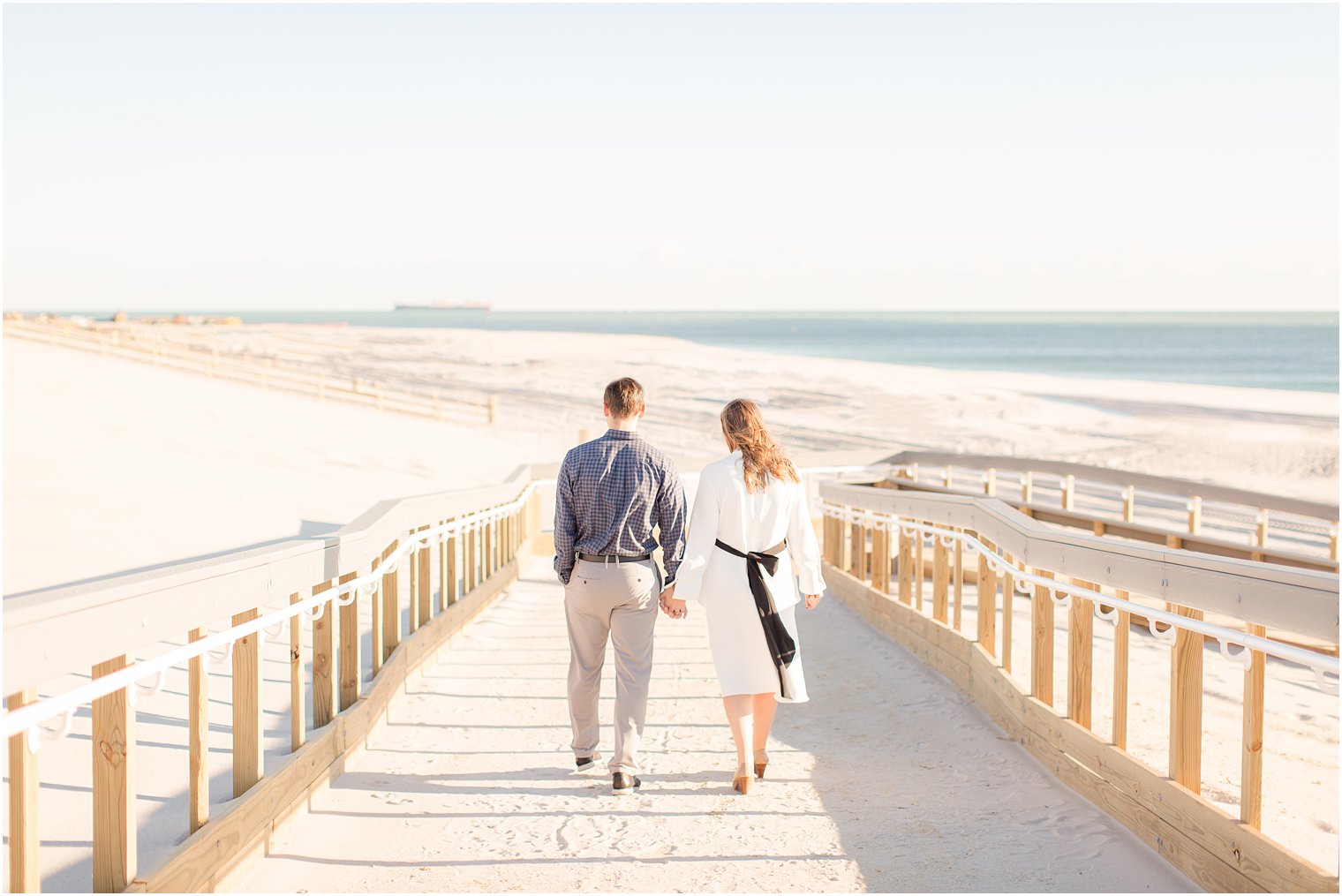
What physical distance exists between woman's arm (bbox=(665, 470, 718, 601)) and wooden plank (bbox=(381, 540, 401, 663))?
186 cm

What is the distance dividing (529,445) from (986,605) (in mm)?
22334

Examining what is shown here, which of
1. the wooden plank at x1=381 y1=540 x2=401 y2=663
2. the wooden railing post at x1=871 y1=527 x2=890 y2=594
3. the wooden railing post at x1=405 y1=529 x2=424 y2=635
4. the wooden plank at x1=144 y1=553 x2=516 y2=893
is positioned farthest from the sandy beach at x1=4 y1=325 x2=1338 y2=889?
the wooden railing post at x1=871 y1=527 x2=890 y2=594

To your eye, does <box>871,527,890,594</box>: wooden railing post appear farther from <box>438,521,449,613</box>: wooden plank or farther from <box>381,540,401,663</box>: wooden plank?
<box>381,540,401,663</box>: wooden plank

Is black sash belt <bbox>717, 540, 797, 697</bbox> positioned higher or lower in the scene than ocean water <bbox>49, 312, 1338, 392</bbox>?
lower

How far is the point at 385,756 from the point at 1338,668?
395cm

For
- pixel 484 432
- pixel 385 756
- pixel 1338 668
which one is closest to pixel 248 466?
pixel 484 432

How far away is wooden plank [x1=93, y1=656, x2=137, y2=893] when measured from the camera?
3039 mm

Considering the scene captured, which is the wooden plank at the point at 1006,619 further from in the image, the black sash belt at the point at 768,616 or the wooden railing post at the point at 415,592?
the wooden railing post at the point at 415,592

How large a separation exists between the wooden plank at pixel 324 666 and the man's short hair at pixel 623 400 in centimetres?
145

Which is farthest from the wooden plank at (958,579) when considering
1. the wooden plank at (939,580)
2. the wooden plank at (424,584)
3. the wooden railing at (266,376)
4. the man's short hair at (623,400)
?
the wooden railing at (266,376)

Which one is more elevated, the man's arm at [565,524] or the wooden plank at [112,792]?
the man's arm at [565,524]

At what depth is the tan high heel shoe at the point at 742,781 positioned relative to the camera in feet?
15.9

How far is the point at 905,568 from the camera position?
29.3ft

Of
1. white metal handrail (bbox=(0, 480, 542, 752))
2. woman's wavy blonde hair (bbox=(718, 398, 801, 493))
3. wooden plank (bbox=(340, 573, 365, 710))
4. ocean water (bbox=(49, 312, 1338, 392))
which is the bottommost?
wooden plank (bbox=(340, 573, 365, 710))
